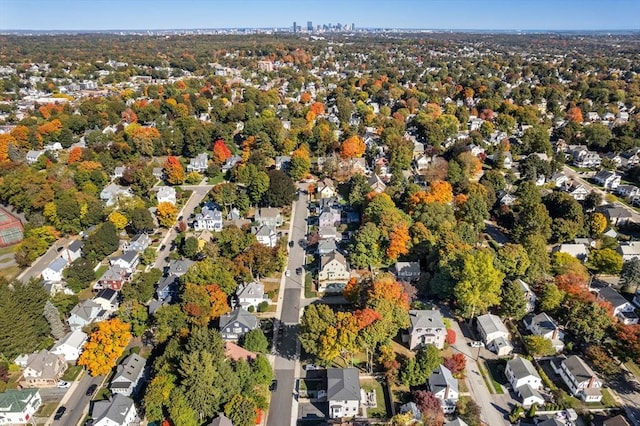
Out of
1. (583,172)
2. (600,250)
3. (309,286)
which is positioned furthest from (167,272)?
(583,172)

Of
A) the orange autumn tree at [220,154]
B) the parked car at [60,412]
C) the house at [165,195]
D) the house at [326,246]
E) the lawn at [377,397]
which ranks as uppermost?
Result: the orange autumn tree at [220,154]

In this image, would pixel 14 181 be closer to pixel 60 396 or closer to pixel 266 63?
pixel 60 396

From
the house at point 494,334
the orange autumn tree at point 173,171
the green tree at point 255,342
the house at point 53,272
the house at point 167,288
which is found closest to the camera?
the green tree at point 255,342

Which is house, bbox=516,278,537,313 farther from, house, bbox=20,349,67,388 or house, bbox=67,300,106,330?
house, bbox=20,349,67,388

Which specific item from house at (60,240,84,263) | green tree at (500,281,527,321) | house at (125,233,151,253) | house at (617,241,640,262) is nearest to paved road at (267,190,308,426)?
house at (125,233,151,253)

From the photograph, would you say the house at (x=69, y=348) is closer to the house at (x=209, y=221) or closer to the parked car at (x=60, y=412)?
the parked car at (x=60, y=412)

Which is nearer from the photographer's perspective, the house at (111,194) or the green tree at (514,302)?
the green tree at (514,302)

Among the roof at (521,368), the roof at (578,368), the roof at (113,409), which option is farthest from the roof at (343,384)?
the roof at (578,368)

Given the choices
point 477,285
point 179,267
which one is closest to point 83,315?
point 179,267
